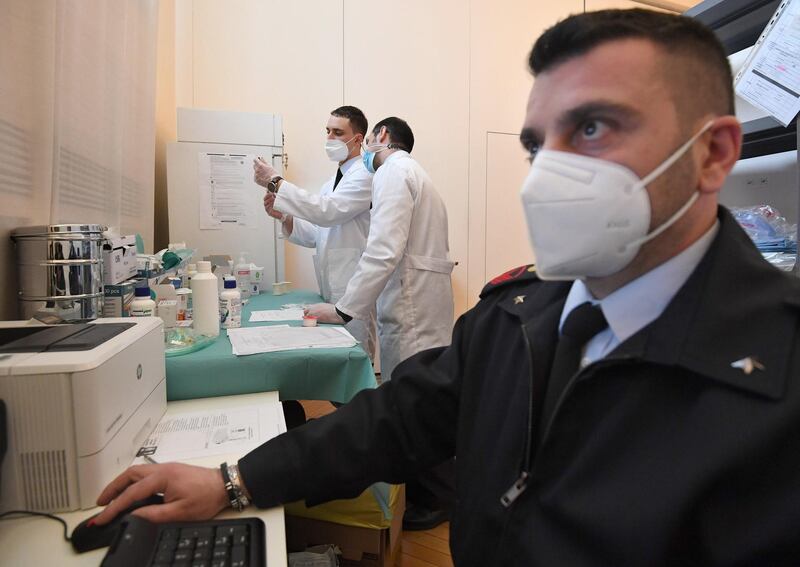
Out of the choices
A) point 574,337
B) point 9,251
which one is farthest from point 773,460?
point 9,251

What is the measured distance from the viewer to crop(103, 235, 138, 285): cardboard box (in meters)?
1.09

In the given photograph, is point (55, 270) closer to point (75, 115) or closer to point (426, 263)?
point (75, 115)

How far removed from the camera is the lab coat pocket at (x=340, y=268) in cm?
220

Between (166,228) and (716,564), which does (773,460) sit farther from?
(166,228)

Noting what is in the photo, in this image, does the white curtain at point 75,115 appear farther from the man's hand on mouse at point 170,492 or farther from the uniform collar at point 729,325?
the uniform collar at point 729,325

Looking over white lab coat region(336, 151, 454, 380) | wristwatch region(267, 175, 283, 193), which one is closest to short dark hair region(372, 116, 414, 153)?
white lab coat region(336, 151, 454, 380)

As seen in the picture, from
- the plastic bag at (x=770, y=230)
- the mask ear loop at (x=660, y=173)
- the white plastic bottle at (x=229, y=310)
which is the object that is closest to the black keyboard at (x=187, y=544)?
the mask ear loop at (x=660, y=173)

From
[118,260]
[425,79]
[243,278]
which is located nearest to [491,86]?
[425,79]

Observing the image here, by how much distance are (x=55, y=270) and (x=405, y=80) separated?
8.81ft

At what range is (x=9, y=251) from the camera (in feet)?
3.27

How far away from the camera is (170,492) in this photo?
62cm

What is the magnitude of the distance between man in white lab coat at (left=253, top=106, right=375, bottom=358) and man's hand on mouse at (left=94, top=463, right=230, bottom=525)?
4.37 ft

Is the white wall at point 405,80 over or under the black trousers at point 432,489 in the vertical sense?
over

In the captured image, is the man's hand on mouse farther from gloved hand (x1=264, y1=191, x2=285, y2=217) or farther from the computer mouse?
gloved hand (x1=264, y1=191, x2=285, y2=217)
